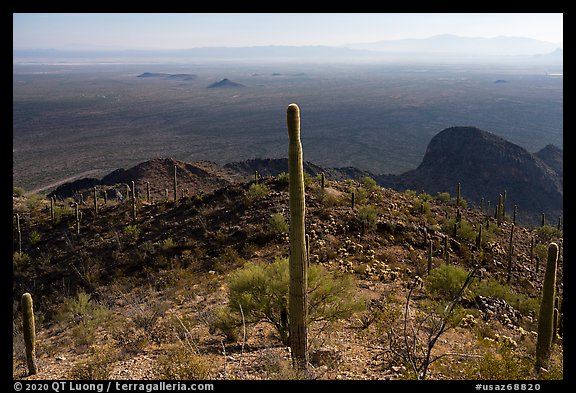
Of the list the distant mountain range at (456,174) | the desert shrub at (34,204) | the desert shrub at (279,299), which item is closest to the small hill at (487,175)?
the distant mountain range at (456,174)

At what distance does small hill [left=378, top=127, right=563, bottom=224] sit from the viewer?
165ft

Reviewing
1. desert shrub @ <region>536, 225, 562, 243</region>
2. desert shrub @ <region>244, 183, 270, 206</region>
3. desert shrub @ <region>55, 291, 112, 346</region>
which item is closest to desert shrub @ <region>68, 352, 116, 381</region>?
desert shrub @ <region>55, 291, 112, 346</region>

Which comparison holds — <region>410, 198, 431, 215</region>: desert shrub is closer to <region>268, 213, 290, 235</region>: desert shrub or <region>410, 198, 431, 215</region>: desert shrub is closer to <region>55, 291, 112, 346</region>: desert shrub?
<region>268, 213, 290, 235</region>: desert shrub

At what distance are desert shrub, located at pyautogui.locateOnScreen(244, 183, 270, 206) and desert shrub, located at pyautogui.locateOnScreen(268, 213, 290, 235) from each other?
284 cm

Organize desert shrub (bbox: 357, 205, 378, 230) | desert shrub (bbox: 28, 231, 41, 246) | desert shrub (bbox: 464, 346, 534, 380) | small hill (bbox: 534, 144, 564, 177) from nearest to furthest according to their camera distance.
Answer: desert shrub (bbox: 464, 346, 534, 380)
desert shrub (bbox: 357, 205, 378, 230)
desert shrub (bbox: 28, 231, 41, 246)
small hill (bbox: 534, 144, 564, 177)

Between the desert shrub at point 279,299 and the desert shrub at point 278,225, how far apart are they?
24.9ft

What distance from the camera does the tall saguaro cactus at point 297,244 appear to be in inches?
306

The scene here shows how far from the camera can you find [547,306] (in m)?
9.75

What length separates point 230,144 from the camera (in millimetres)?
81875

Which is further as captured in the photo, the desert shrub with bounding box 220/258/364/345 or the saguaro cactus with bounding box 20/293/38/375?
the desert shrub with bounding box 220/258/364/345

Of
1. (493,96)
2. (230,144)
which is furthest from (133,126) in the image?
(493,96)

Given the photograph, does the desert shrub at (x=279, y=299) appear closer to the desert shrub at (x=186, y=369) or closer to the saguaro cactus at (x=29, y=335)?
the desert shrub at (x=186, y=369)

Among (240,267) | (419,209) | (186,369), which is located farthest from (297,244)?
(419,209)
